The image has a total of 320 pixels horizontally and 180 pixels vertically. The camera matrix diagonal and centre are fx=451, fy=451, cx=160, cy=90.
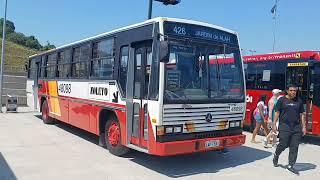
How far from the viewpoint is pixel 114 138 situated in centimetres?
1068

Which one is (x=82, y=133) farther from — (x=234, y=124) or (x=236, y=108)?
(x=236, y=108)

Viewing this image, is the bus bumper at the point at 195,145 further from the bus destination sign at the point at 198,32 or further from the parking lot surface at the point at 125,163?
the bus destination sign at the point at 198,32

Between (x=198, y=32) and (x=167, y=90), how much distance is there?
154cm

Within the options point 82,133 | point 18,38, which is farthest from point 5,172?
point 18,38

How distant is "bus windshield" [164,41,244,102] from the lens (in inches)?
349

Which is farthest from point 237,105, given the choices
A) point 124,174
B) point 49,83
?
point 49,83

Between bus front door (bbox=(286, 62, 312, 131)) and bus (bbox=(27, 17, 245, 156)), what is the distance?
15.1 feet

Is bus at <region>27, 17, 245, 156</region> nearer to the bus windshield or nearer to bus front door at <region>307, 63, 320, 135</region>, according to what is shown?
the bus windshield

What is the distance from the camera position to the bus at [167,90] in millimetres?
8719

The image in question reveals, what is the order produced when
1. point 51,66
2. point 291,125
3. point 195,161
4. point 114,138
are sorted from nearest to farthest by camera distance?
1. point 291,125
2. point 195,161
3. point 114,138
4. point 51,66

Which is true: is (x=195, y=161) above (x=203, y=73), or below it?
below

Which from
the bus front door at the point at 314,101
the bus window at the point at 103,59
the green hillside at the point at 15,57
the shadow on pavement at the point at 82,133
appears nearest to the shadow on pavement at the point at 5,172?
the bus window at the point at 103,59

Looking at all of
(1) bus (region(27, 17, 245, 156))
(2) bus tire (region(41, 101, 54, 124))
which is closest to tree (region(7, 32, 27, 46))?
(2) bus tire (region(41, 101, 54, 124))

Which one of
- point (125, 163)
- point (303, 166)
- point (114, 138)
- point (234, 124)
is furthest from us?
point (114, 138)
